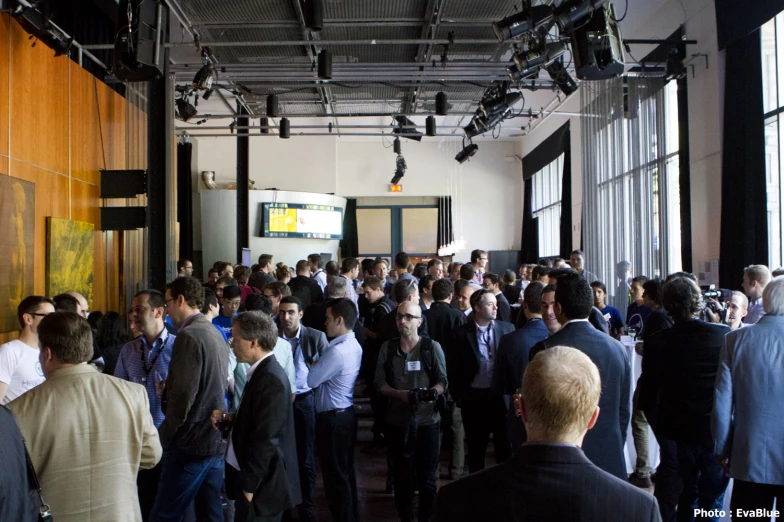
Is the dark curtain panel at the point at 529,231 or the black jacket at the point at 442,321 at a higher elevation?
the dark curtain panel at the point at 529,231

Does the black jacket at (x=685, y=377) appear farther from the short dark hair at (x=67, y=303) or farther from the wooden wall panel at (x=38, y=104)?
the wooden wall panel at (x=38, y=104)

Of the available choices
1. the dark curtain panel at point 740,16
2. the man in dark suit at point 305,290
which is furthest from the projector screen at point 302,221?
the dark curtain panel at point 740,16

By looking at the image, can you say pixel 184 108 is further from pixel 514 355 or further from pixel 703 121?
pixel 514 355

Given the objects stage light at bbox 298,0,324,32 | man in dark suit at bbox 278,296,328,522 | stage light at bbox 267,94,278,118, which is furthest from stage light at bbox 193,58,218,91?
man in dark suit at bbox 278,296,328,522

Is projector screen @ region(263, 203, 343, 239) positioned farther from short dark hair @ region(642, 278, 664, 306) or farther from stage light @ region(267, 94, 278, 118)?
short dark hair @ region(642, 278, 664, 306)

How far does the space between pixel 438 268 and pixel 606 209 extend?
432 centimetres

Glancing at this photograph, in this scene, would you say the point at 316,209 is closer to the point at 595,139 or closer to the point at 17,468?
the point at 595,139

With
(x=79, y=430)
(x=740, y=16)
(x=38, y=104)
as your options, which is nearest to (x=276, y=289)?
(x=79, y=430)

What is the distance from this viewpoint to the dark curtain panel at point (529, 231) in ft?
65.3

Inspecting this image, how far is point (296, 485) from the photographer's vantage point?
313 cm

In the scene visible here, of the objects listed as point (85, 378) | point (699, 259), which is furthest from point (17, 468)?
point (699, 259)

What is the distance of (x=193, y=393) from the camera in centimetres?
332

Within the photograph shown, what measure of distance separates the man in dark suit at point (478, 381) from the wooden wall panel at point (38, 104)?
4841 mm

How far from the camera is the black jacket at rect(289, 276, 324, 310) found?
7.03 meters
